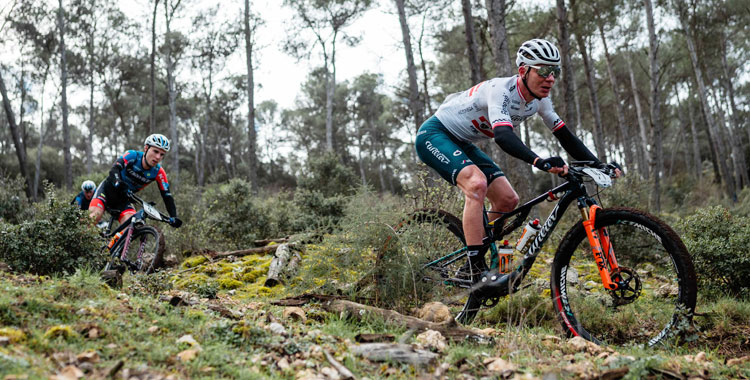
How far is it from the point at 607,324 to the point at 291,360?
267 centimetres

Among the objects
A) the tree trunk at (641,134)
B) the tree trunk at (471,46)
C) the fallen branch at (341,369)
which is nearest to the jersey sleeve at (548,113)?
the fallen branch at (341,369)

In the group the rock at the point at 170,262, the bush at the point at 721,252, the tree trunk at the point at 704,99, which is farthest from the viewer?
the tree trunk at the point at 704,99

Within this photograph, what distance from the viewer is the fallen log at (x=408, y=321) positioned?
3.04m

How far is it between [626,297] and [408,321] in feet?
4.99

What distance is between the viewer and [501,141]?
347cm

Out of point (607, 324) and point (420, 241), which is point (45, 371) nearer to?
point (420, 241)

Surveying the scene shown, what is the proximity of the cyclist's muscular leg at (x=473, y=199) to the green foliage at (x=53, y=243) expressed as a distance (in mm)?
3633

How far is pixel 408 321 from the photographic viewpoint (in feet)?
10.6

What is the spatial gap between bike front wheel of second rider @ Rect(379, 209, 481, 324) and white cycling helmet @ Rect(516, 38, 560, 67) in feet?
4.97

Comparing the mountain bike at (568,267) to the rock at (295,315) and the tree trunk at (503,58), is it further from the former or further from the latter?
the tree trunk at (503,58)

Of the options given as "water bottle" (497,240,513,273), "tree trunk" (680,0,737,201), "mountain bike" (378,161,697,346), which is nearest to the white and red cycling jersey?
"mountain bike" (378,161,697,346)

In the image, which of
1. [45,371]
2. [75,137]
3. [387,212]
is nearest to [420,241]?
[387,212]

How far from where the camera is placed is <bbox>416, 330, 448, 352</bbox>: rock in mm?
2811

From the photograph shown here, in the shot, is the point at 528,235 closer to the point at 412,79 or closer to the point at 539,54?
the point at 539,54
